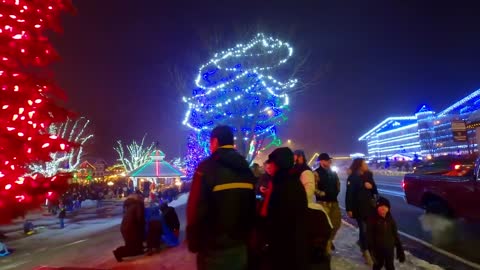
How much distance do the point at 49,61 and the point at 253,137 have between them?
1135cm

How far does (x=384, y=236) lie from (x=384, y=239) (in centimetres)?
4

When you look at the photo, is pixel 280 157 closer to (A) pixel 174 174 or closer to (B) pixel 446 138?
(A) pixel 174 174

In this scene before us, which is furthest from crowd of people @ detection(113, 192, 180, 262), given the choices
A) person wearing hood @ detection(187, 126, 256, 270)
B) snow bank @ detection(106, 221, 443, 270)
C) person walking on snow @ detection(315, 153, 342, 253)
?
person wearing hood @ detection(187, 126, 256, 270)

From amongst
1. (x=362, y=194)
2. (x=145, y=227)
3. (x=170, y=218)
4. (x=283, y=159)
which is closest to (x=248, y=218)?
(x=283, y=159)

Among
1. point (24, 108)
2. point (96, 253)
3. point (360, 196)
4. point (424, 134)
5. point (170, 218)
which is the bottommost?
point (96, 253)

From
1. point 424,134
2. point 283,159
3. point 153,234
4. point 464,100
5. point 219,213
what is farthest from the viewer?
point 464,100

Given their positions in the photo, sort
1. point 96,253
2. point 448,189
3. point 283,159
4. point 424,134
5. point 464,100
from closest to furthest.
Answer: point 283,159, point 96,253, point 448,189, point 424,134, point 464,100

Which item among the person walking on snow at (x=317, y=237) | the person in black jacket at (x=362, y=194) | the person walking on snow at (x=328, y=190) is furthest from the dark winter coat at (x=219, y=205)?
the person walking on snow at (x=328, y=190)

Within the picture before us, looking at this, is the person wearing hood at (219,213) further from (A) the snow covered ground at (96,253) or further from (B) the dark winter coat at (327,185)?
(B) the dark winter coat at (327,185)

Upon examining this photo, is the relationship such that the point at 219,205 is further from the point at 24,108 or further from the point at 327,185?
the point at 327,185

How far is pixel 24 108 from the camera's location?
5.02m

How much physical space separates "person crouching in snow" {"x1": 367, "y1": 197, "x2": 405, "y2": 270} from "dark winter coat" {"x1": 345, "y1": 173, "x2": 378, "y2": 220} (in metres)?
0.63

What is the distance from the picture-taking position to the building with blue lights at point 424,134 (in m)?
75.3

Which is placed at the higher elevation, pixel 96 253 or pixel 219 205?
pixel 219 205
